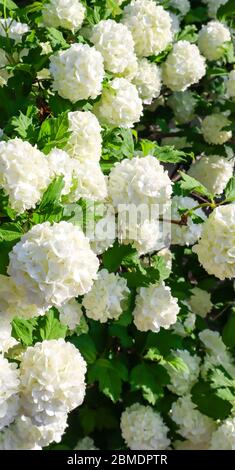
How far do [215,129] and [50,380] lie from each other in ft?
7.06

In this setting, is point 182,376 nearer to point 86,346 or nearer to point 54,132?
point 86,346

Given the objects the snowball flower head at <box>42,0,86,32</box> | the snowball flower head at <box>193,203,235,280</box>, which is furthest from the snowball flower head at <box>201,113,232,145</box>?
the snowball flower head at <box>193,203,235,280</box>

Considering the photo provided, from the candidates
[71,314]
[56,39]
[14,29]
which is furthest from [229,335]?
[14,29]

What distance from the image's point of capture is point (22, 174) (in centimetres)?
196

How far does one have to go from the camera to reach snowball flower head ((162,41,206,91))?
3.31 meters

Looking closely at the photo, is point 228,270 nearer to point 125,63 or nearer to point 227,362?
point 125,63

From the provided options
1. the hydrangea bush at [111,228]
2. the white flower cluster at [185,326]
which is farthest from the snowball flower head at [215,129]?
the white flower cluster at [185,326]

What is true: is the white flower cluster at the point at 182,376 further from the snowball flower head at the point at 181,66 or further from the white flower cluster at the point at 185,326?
the snowball flower head at the point at 181,66

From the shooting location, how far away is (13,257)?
6.08 feet

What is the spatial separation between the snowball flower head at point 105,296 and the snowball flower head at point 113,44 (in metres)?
0.85

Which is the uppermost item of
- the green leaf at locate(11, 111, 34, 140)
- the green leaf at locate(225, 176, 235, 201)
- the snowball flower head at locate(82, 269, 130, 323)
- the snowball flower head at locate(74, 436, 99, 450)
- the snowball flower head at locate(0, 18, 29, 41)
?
the green leaf at locate(11, 111, 34, 140)

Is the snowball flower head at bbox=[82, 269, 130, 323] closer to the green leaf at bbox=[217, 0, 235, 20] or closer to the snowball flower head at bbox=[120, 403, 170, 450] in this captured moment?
the snowball flower head at bbox=[120, 403, 170, 450]

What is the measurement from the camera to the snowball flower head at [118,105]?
8.73 feet
